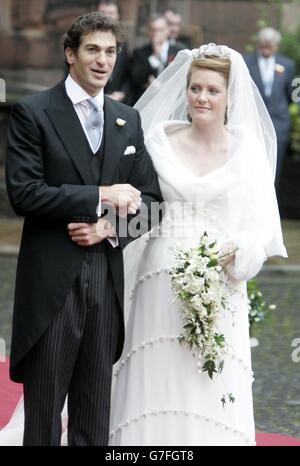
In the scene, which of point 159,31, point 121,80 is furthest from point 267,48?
point 121,80

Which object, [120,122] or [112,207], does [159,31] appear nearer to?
[120,122]

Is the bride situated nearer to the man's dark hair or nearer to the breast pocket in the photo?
the breast pocket

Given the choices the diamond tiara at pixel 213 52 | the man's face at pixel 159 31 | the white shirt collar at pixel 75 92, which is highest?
the man's face at pixel 159 31

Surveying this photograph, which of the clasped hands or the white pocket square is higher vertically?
the white pocket square

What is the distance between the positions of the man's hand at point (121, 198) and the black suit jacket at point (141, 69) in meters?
8.89

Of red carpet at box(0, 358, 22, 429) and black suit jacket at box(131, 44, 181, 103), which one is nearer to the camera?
red carpet at box(0, 358, 22, 429)

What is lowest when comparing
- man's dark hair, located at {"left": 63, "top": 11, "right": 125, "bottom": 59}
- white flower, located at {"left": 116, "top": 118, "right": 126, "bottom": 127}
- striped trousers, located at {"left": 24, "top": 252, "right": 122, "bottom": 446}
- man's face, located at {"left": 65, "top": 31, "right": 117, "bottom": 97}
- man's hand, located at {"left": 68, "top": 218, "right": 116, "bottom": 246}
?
striped trousers, located at {"left": 24, "top": 252, "right": 122, "bottom": 446}

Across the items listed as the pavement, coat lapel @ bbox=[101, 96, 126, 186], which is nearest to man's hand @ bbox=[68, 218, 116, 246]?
coat lapel @ bbox=[101, 96, 126, 186]

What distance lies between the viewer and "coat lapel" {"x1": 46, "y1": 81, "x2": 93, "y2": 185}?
564 cm

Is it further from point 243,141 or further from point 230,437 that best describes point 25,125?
point 230,437

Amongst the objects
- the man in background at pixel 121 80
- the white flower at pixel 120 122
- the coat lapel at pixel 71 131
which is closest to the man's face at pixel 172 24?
the man in background at pixel 121 80

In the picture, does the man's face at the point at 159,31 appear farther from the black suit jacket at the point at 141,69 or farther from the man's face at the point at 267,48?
the man's face at the point at 267,48

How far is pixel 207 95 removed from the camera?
20.3 ft

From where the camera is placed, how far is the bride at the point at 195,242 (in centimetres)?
618
